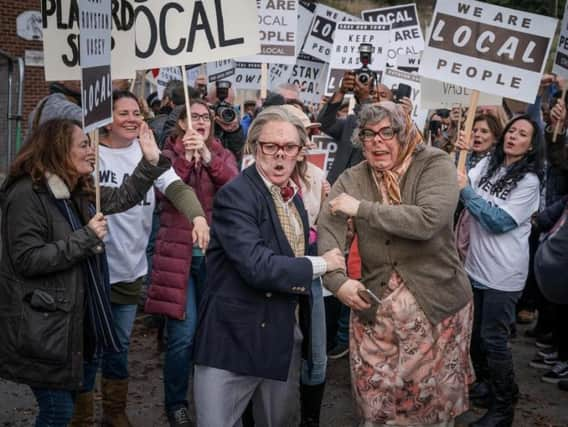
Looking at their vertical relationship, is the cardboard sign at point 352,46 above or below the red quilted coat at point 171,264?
above

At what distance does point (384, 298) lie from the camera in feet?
12.0

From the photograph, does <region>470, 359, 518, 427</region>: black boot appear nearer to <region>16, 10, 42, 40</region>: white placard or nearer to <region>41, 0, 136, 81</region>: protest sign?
<region>41, 0, 136, 81</region>: protest sign

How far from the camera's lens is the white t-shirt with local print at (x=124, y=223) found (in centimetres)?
454

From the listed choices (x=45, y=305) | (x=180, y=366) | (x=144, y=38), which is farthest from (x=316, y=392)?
(x=144, y=38)

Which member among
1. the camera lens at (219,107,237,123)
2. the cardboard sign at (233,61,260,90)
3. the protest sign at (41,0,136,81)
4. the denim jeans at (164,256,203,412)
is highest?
the protest sign at (41,0,136,81)

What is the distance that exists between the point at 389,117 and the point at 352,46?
5499 millimetres

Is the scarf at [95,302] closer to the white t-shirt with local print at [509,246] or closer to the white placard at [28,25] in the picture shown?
the white t-shirt with local print at [509,246]

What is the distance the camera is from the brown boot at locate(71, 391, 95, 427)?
440 centimetres

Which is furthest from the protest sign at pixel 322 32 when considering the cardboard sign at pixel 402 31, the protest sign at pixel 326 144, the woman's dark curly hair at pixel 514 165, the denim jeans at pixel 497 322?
the denim jeans at pixel 497 322

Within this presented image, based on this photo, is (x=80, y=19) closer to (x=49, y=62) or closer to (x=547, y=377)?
(x=49, y=62)

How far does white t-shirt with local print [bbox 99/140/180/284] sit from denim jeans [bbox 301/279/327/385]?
1071 mm

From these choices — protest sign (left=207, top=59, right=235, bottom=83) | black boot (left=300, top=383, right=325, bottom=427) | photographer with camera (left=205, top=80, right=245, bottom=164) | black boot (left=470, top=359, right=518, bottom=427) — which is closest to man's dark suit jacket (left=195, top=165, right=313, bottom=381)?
black boot (left=300, top=383, right=325, bottom=427)

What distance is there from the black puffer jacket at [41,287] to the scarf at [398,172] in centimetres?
140

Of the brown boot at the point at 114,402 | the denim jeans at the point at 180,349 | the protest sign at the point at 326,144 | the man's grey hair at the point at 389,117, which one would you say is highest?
the man's grey hair at the point at 389,117
